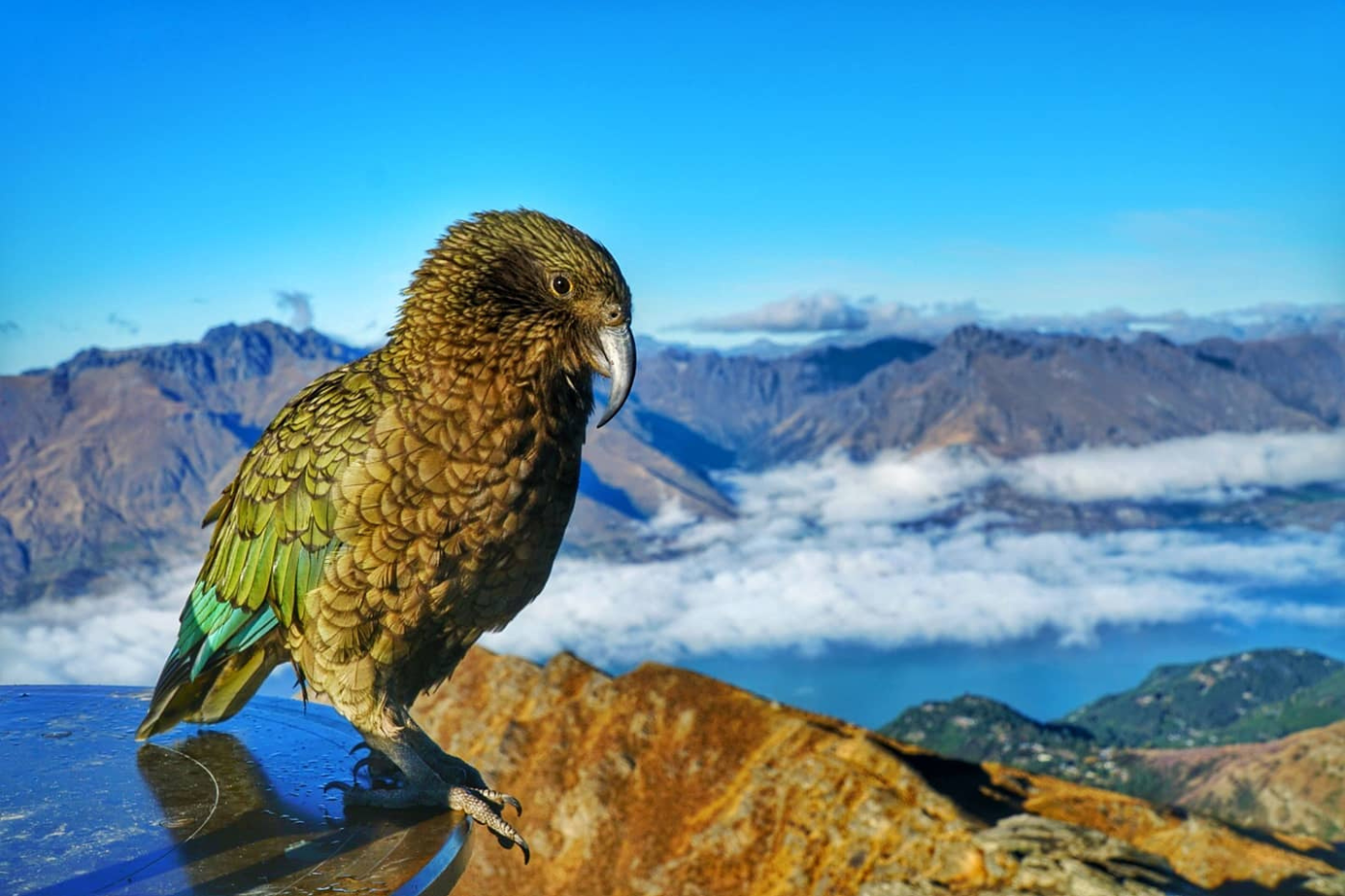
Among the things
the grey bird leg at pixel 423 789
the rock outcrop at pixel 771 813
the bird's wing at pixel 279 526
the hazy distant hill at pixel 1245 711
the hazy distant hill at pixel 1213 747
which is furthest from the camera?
the hazy distant hill at pixel 1245 711

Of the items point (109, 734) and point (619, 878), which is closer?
point (109, 734)

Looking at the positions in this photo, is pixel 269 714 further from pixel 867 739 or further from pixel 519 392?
pixel 867 739

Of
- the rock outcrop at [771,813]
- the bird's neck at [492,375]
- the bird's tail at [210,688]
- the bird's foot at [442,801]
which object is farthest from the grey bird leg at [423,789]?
the rock outcrop at [771,813]

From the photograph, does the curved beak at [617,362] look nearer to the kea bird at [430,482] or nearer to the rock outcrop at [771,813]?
the kea bird at [430,482]

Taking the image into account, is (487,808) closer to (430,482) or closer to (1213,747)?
(430,482)

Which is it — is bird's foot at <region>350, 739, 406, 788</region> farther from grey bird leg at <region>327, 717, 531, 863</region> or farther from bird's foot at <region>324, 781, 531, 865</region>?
bird's foot at <region>324, 781, 531, 865</region>

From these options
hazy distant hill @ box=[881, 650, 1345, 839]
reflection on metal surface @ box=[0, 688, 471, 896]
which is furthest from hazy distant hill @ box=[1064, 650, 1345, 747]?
reflection on metal surface @ box=[0, 688, 471, 896]

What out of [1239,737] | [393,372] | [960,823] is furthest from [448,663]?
[1239,737]
